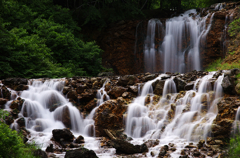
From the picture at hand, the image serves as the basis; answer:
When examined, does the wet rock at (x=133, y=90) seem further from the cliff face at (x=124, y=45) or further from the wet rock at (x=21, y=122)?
the cliff face at (x=124, y=45)

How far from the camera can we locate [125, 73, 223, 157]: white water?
8.73 m

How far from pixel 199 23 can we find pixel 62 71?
13.5 metres

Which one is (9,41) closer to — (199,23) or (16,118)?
(16,118)

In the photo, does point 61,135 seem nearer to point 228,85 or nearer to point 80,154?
point 80,154

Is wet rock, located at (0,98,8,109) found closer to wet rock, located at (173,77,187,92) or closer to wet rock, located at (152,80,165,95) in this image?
wet rock, located at (152,80,165,95)

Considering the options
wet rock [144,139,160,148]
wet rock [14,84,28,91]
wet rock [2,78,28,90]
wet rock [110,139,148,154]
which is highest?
wet rock [2,78,28,90]

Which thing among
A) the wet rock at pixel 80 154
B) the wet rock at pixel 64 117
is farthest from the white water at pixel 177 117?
the wet rock at pixel 64 117

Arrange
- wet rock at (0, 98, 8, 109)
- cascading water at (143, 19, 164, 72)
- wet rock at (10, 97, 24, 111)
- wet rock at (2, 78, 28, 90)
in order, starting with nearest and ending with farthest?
1. wet rock at (0, 98, 8, 109)
2. wet rock at (10, 97, 24, 111)
3. wet rock at (2, 78, 28, 90)
4. cascading water at (143, 19, 164, 72)

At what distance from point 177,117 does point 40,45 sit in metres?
12.6

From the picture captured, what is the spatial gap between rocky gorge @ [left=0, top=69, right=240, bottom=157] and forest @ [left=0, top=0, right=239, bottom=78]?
2641 mm

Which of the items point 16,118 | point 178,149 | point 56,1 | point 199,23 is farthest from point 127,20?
point 178,149

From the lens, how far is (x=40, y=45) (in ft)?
57.5

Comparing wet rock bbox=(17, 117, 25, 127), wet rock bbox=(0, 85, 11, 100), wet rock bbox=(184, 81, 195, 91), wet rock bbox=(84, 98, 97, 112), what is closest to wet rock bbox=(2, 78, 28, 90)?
wet rock bbox=(0, 85, 11, 100)

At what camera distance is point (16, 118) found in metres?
10.4
